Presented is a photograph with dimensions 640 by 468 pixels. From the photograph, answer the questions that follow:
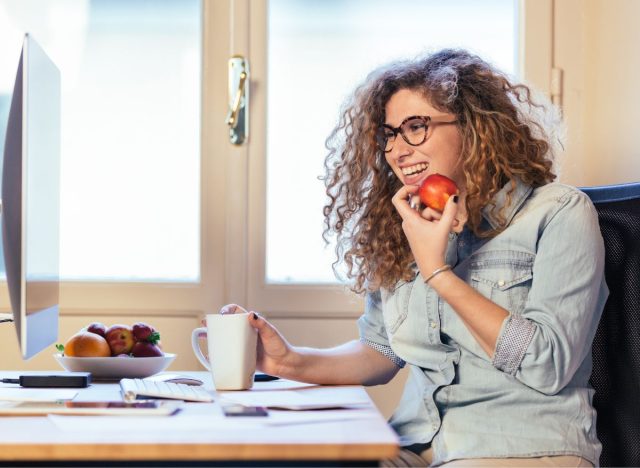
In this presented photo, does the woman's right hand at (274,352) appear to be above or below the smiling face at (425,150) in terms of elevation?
→ below

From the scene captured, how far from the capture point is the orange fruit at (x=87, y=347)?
1648mm

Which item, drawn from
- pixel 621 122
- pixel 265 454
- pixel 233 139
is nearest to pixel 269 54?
pixel 233 139

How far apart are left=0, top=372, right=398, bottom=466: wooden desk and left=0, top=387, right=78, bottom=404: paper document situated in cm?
27

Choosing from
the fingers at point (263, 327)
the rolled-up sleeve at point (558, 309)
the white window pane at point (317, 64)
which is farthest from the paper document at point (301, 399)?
the white window pane at point (317, 64)

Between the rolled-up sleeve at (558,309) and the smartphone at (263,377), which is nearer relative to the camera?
the rolled-up sleeve at (558,309)

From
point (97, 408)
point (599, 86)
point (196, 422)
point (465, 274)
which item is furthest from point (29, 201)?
point (599, 86)

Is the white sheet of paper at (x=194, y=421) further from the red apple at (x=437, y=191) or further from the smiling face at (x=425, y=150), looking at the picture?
the smiling face at (x=425, y=150)

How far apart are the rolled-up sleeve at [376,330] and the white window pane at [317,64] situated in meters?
0.80

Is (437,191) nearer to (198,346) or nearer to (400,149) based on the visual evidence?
(400,149)

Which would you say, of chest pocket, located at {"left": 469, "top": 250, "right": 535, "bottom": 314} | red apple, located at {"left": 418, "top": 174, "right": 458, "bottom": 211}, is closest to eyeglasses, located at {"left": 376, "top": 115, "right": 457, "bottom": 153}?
red apple, located at {"left": 418, "top": 174, "right": 458, "bottom": 211}

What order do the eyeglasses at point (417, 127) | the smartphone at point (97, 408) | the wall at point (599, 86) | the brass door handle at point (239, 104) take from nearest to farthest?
the smartphone at point (97, 408) → the eyeglasses at point (417, 127) → the wall at point (599, 86) → the brass door handle at point (239, 104)

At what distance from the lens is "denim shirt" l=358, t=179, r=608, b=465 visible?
1437 mm

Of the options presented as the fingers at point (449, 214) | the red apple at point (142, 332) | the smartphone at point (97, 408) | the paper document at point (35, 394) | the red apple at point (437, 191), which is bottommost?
the paper document at point (35, 394)

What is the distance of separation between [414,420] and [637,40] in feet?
4.09
